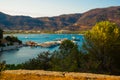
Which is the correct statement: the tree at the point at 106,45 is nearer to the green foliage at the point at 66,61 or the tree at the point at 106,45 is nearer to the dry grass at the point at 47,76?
the green foliage at the point at 66,61

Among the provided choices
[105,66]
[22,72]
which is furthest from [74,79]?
[105,66]

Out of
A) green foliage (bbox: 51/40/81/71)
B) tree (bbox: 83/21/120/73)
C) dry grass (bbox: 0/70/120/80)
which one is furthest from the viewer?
tree (bbox: 83/21/120/73)

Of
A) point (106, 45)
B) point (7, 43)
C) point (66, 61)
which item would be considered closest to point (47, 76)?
point (66, 61)

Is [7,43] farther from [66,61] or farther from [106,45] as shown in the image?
[66,61]

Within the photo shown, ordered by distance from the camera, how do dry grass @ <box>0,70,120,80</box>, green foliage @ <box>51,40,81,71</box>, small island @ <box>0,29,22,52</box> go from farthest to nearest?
small island @ <box>0,29,22,52</box>
green foliage @ <box>51,40,81,71</box>
dry grass @ <box>0,70,120,80</box>

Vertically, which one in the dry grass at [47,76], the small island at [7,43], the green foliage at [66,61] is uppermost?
the dry grass at [47,76]

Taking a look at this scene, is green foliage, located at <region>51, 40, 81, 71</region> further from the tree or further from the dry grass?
the dry grass

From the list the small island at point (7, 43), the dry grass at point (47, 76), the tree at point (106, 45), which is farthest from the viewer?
the small island at point (7, 43)

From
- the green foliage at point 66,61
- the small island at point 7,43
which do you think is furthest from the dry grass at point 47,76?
the small island at point 7,43

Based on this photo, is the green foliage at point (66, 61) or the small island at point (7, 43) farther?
the small island at point (7, 43)

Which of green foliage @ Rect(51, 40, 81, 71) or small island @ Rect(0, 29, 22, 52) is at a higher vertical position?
green foliage @ Rect(51, 40, 81, 71)

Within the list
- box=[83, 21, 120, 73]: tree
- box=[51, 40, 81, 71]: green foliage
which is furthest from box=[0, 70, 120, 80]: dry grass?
box=[83, 21, 120, 73]: tree

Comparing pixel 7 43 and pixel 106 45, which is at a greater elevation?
pixel 106 45

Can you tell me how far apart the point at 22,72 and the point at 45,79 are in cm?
257
